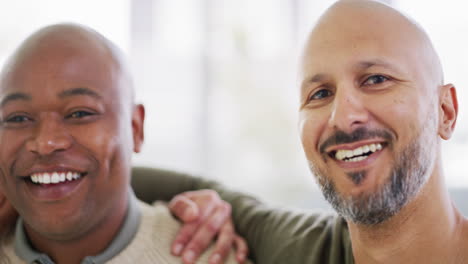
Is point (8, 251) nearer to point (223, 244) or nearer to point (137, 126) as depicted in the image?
point (137, 126)

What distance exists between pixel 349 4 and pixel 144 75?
318 centimetres

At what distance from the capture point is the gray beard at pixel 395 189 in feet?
3.91

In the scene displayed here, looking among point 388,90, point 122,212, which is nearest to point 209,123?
point 122,212

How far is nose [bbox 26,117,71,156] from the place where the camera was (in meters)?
1.30

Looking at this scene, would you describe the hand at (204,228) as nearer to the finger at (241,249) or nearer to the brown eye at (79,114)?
the finger at (241,249)

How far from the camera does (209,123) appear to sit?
444 centimetres

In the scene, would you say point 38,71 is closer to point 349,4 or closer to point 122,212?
point 122,212

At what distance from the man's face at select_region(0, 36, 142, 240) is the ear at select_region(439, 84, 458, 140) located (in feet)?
2.82

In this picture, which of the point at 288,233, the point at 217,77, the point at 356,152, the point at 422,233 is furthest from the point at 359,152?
the point at 217,77

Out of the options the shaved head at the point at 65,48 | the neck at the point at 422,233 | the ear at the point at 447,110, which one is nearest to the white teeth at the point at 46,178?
the shaved head at the point at 65,48

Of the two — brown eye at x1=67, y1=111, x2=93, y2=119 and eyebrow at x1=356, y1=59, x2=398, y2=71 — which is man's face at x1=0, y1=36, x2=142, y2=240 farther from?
eyebrow at x1=356, y1=59, x2=398, y2=71

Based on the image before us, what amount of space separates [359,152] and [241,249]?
20.2 inches

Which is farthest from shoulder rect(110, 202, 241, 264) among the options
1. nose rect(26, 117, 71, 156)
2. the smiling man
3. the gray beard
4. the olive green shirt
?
the gray beard

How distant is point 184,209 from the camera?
163 centimetres
